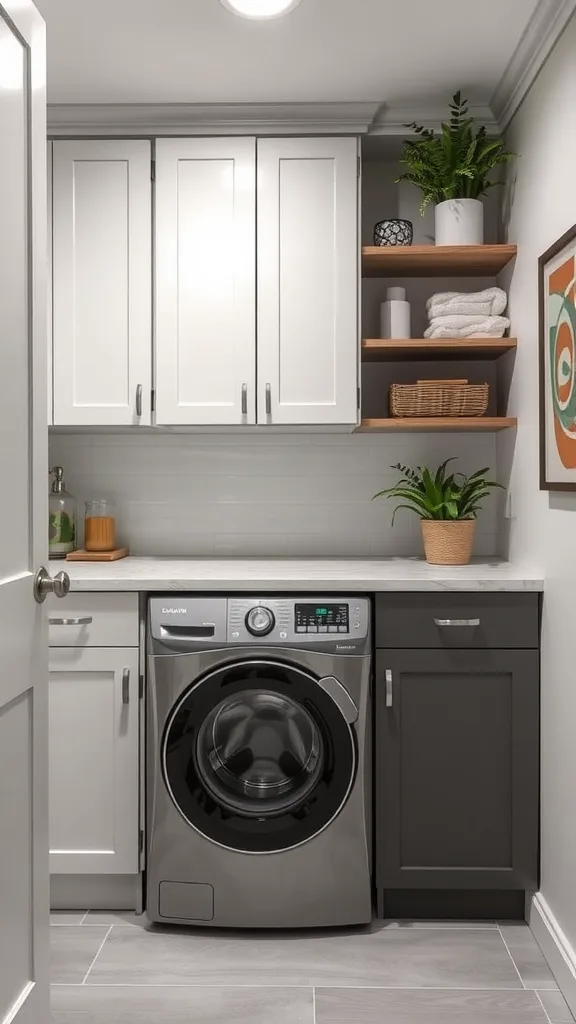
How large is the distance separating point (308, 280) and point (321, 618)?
112 centimetres

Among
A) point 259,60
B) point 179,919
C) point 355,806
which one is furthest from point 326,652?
point 259,60

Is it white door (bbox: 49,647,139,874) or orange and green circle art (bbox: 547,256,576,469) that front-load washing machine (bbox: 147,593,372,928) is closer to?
white door (bbox: 49,647,139,874)

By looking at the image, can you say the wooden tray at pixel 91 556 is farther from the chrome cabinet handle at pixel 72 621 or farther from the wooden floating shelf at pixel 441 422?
the wooden floating shelf at pixel 441 422

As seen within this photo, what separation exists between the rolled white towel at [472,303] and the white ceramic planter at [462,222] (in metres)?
0.16

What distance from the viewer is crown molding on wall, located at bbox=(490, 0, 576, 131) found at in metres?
2.09

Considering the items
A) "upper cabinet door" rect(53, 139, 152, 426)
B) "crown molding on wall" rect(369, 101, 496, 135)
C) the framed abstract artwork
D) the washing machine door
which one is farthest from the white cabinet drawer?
"crown molding on wall" rect(369, 101, 496, 135)

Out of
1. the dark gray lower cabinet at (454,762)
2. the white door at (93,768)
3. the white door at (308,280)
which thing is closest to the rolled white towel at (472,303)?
the white door at (308,280)

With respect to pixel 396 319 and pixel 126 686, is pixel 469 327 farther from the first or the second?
pixel 126 686

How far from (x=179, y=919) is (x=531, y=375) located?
1895 mm

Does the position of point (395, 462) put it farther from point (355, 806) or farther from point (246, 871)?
point (246, 871)

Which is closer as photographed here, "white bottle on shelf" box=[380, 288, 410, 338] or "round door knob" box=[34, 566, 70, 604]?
"round door knob" box=[34, 566, 70, 604]

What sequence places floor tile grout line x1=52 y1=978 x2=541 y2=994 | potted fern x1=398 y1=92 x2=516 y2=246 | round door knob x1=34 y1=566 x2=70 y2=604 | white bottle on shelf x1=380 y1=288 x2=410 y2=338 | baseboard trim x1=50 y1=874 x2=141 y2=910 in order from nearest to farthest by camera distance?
round door knob x1=34 y1=566 x2=70 y2=604 < floor tile grout line x1=52 y1=978 x2=541 y2=994 < baseboard trim x1=50 y1=874 x2=141 y2=910 < potted fern x1=398 y1=92 x2=516 y2=246 < white bottle on shelf x1=380 y1=288 x2=410 y2=338

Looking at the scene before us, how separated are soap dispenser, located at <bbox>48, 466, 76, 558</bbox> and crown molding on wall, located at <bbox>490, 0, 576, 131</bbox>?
191cm

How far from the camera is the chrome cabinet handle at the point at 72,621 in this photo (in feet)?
7.91
